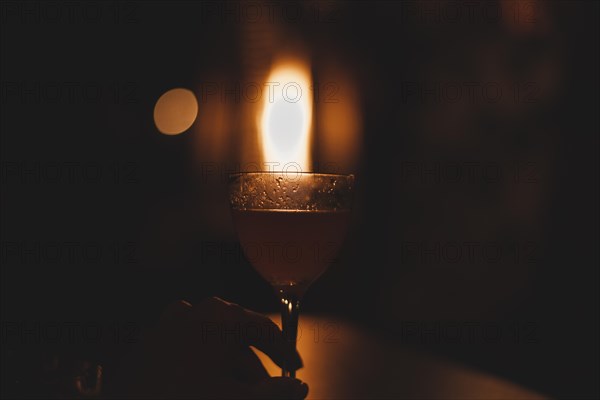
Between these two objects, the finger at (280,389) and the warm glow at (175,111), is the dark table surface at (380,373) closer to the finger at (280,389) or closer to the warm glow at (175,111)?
the finger at (280,389)

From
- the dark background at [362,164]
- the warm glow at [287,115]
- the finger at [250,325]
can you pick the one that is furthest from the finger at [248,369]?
the warm glow at [287,115]

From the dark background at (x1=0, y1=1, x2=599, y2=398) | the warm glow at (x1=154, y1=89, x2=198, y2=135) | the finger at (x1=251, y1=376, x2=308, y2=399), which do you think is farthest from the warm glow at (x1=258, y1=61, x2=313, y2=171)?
the finger at (x1=251, y1=376, x2=308, y2=399)

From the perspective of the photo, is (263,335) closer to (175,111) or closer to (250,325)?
(250,325)

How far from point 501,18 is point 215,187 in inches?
83.5

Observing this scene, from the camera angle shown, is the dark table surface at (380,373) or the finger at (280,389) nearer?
the finger at (280,389)

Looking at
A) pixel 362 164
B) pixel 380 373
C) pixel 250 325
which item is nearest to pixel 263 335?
pixel 250 325

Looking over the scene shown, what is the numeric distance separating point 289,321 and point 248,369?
9 cm

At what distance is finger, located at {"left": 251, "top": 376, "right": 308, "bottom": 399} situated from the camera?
0.64 metres

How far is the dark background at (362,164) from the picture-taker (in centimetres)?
345

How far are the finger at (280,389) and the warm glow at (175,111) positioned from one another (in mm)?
3495

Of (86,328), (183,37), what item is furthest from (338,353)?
(183,37)

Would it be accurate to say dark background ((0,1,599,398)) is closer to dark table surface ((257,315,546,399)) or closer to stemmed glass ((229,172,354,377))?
dark table surface ((257,315,546,399))

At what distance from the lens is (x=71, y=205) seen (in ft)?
12.1

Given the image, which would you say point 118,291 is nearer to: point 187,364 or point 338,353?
point 338,353
